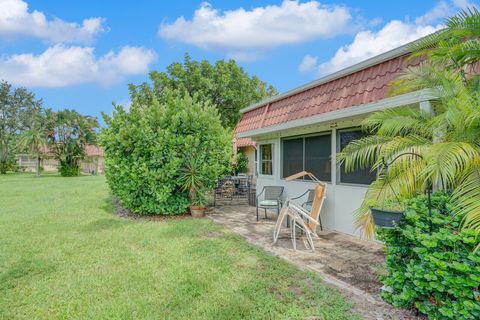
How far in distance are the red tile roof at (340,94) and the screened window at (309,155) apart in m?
0.61

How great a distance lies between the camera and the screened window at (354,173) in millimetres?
5508

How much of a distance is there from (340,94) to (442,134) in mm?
2955

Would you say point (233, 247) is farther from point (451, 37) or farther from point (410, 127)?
point (451, 37)

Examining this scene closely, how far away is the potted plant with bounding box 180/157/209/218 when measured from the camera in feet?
26.4

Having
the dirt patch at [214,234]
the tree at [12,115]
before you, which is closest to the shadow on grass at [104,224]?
the dirt patch at [214,234]

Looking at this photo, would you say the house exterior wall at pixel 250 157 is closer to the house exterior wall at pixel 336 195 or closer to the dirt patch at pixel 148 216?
the dirt patch at pixel 148 216

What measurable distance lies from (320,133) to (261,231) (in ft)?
A: 8.40

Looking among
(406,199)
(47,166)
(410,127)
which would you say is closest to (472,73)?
(410,127)

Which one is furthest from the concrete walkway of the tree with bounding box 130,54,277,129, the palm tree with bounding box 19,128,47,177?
the palm tree with bounding box 19,128,47,177

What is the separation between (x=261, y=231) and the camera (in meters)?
6.44

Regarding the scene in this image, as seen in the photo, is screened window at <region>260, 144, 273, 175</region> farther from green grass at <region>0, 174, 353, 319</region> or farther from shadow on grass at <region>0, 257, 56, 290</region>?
shadow on grass at <region>0, 257, 56, 290</region>

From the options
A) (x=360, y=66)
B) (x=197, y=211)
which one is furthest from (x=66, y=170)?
(x=360, y=66)

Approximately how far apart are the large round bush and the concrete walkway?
1.87 meters

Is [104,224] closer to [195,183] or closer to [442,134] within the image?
[195,183]
